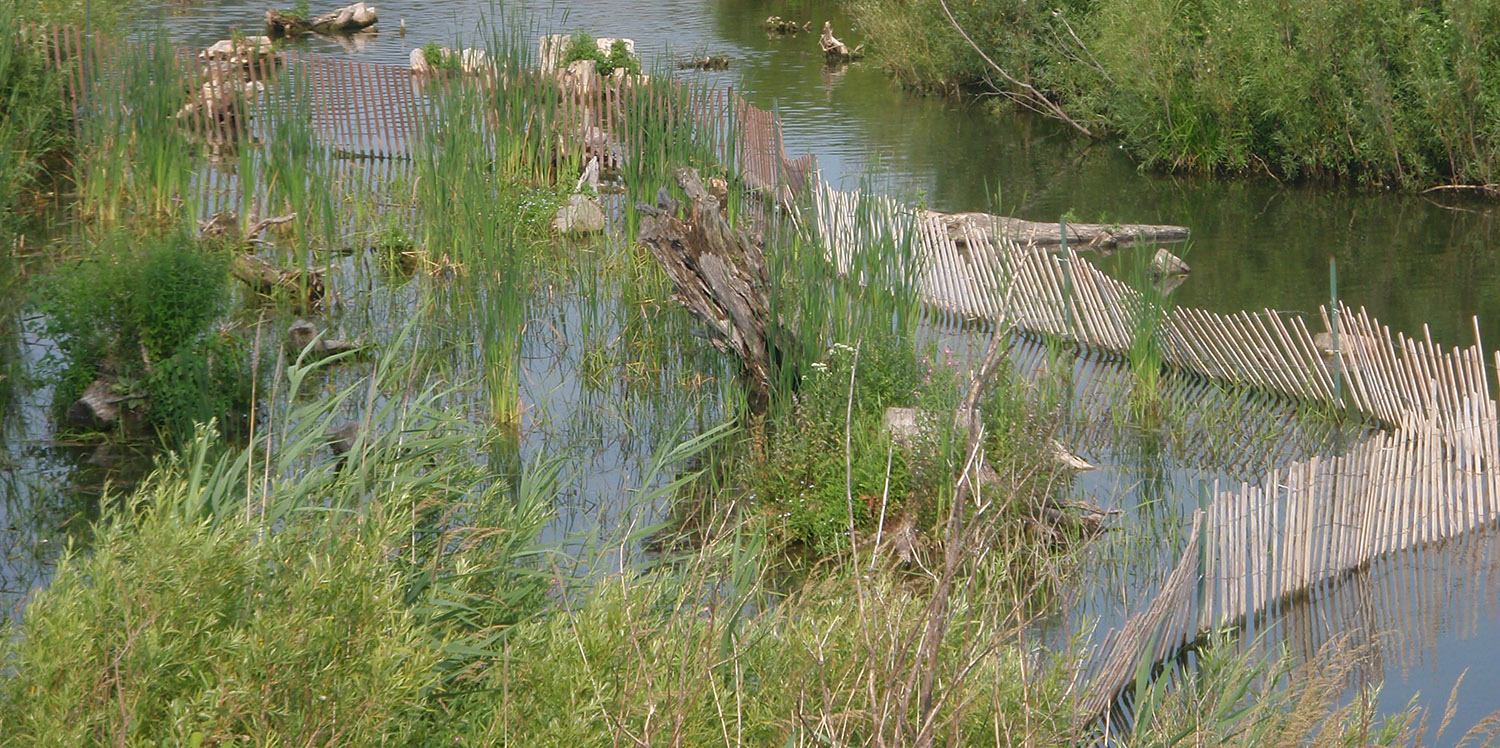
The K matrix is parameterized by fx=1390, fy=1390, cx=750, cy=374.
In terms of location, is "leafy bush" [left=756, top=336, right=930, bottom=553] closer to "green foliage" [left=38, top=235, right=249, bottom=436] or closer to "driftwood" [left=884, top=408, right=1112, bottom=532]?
"driftwood" [left=884, top=408, right=1112, bottom=532]

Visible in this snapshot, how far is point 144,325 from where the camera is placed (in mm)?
6762

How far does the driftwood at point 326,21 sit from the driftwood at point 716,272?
22257 mm

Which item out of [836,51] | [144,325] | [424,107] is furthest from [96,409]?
[836,51]

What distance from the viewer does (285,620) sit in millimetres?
2939

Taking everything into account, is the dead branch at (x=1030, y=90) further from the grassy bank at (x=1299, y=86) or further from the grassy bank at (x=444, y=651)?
the grassy bank at (x=444, y=651)

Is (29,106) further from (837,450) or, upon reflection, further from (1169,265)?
(1169,265)

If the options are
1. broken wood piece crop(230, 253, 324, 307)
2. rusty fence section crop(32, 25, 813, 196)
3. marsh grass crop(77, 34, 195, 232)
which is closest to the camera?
broken wood piece crop(230, 253, 324, 307)

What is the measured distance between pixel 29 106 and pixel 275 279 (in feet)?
13.6

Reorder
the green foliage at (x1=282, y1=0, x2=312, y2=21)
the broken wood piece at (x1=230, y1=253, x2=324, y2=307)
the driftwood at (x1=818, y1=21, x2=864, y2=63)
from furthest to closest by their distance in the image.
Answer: the green foliage at (x1=282, y1=0, x2=312, y2=21), the driftwood at (x1=818, y1=21, x2=864, y2=63), the broken wood piece at (x1=230, y1=253, x2=324, y2=307)

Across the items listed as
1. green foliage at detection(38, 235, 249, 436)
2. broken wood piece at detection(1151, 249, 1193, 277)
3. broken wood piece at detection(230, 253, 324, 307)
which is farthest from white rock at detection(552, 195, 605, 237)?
broken wood piece at detection(1151, 249, 1193, 277)

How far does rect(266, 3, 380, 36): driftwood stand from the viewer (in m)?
26.7

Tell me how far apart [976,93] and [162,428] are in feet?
60.7

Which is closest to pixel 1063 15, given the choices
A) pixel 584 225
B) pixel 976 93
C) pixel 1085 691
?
pixel 976 93

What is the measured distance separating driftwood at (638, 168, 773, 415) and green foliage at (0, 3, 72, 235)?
5885 millimetres
